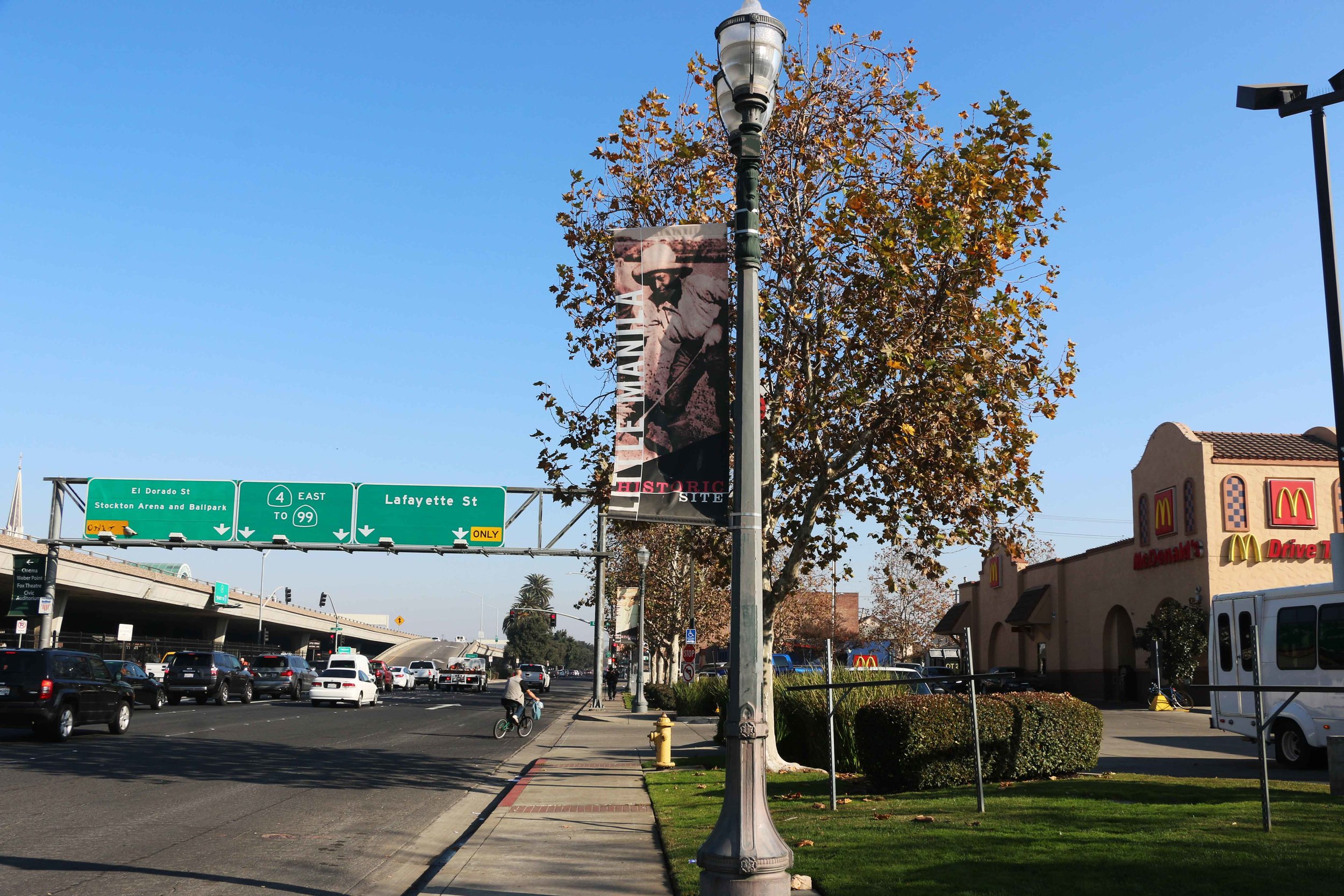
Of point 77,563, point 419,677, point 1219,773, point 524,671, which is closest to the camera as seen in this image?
point 1219,773

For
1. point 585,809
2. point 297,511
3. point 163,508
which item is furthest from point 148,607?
point 585,809

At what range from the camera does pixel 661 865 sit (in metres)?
9.65

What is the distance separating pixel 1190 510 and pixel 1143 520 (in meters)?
3.61

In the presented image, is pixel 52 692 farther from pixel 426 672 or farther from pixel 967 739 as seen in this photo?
pixel 426 672

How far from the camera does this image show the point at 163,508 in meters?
38.3

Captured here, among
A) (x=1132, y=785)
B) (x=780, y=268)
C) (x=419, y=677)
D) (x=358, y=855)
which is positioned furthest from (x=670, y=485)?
(x=419, y=677)

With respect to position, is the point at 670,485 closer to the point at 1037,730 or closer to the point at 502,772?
the point at 1037,730

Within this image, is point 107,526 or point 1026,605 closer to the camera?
point 107,526

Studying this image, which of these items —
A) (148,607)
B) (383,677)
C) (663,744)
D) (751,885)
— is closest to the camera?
(751,885)

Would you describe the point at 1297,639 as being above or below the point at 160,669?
above

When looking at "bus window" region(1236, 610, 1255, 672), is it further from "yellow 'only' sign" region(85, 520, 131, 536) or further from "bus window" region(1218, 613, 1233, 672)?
"yellow 'only' sign" region(85, 520, 131, 536)

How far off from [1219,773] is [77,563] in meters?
59.3

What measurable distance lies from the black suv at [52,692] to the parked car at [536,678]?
96.1 ft

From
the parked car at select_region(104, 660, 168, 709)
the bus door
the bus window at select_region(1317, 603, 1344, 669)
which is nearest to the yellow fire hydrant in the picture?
the bus door
